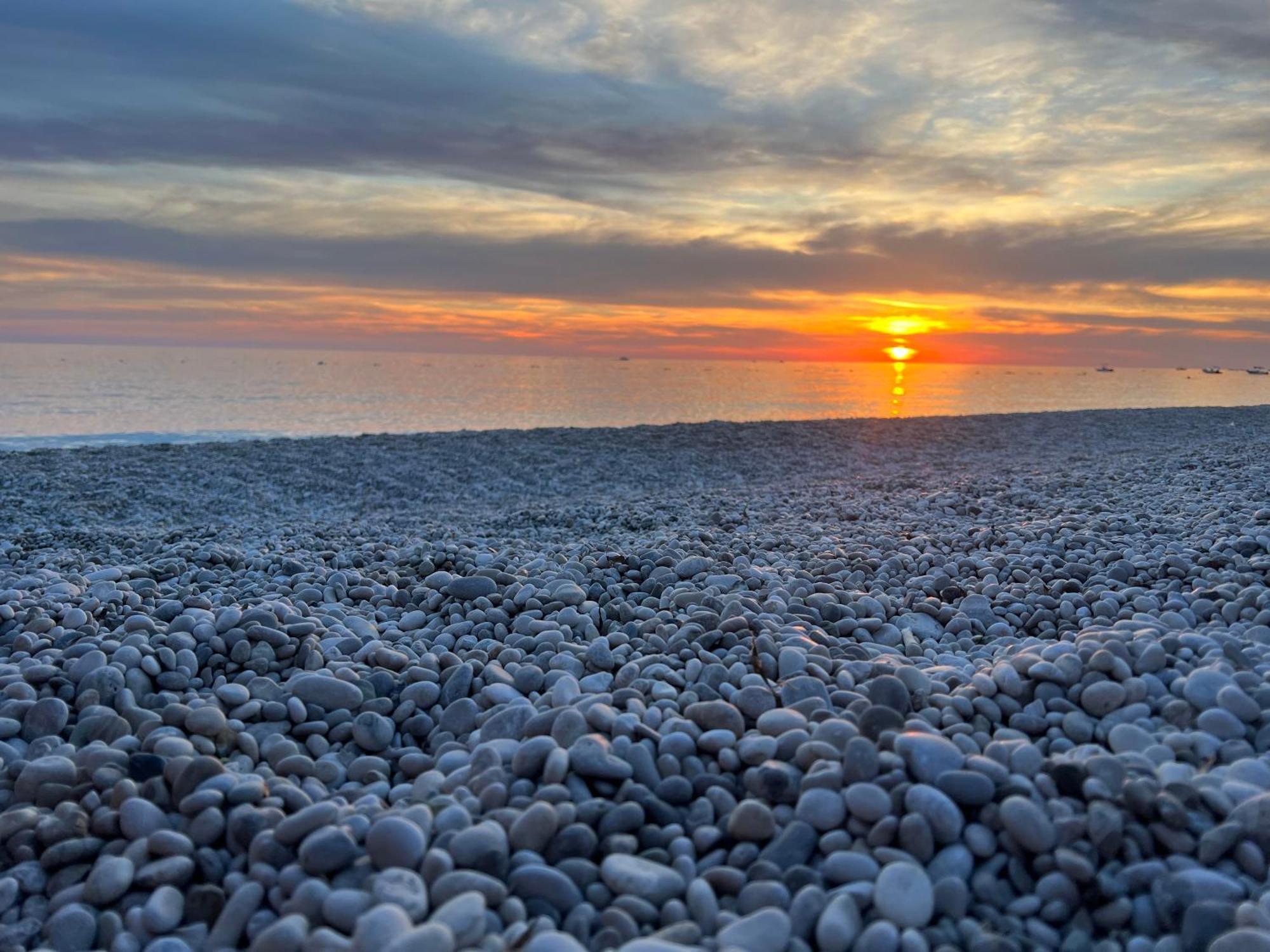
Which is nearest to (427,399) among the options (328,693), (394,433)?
(394,433)

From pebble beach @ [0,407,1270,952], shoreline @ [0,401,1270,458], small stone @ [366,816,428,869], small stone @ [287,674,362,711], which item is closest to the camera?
pebble beach @ [0,407,1270,952]

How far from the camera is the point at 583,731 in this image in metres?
2.49

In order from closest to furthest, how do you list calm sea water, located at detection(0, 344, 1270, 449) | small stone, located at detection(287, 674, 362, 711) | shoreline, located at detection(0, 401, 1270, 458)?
small stone, located at detection(287, 674, 362, 711) → shoreline, located at detection(0, 401, 1270, 458) → calm sea water, located at detection(0, 344, 1270, 449)

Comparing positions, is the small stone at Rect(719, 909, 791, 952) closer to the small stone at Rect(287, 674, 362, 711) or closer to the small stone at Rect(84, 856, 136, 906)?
the small stone at Rect(84, 856, 136, 906)

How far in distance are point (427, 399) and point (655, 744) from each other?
101ft

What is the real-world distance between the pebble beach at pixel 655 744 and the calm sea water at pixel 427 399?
16.9 metres

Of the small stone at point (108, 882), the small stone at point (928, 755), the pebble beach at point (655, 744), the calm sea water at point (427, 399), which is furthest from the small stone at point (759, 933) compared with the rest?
the calm sea water at point (427, 399)

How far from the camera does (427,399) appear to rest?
32062mm

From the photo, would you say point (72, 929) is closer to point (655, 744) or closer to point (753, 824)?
point (655, 744)

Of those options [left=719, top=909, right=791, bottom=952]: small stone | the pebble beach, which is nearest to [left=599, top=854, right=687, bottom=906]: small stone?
the pebble beach

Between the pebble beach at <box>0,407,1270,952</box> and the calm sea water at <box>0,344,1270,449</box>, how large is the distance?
55.6 ft

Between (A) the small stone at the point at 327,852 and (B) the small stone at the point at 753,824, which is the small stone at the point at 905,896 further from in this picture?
(A) the small stone at the point at 327,852

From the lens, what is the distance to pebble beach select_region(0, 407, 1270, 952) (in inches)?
72.9

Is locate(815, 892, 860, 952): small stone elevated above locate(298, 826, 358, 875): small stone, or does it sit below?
above
